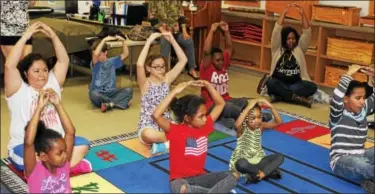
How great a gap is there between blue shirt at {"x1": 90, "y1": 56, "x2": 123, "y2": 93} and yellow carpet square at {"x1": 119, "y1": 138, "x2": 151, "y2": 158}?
3.41 feet

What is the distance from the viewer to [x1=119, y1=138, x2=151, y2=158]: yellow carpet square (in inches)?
129

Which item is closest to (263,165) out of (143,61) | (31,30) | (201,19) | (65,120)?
(143,61)

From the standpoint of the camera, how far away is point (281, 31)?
4.71m

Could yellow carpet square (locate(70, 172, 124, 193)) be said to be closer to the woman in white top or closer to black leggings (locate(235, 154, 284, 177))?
black leggings (locate(235, 154, 284, 177))

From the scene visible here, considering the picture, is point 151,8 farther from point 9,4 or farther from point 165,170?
point 165,170

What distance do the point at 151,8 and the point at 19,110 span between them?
286 cm

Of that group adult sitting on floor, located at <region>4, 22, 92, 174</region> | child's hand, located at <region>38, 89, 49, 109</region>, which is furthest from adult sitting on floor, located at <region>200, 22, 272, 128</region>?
child's hand, located at <region>38, 89, 49, 109</region>

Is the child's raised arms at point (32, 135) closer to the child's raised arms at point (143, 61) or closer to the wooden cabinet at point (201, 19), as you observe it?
the child's raised arms at point (143, 61)

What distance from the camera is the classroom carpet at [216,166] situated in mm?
2787

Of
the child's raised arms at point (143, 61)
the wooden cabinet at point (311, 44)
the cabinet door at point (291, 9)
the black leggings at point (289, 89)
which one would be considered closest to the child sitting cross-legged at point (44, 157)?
the child's raised arms at point (143, 61)

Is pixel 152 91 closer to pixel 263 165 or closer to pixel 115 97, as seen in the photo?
pixel 263 165

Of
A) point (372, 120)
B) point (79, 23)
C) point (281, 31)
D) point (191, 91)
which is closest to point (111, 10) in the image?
point (79, 23)

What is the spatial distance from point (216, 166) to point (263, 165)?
0.33m

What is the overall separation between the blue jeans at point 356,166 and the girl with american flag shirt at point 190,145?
0.64 metres
